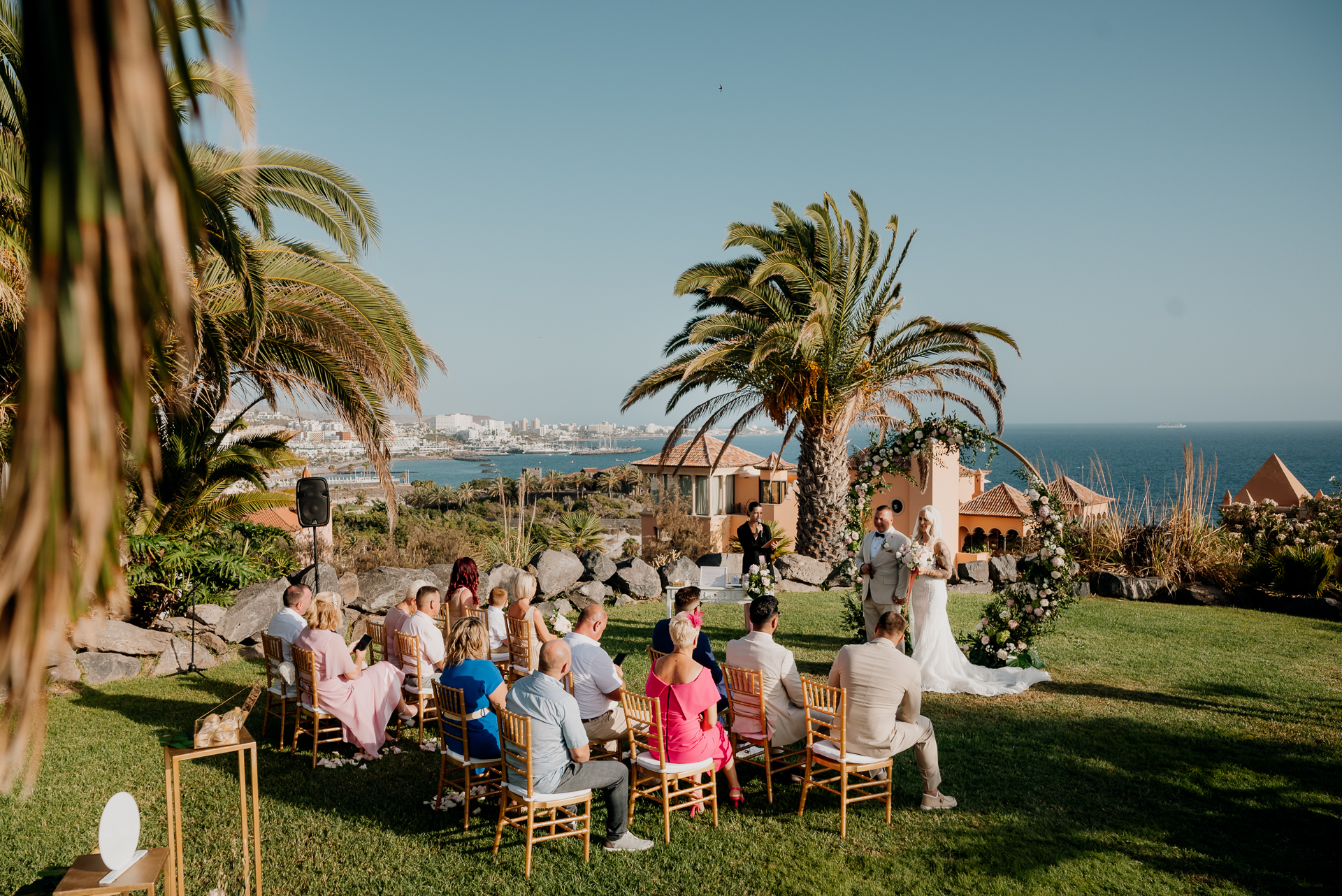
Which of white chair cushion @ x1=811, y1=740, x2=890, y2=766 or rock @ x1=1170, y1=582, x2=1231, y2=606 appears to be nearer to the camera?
white chair cushion @ x1=811, y1=740, x2=890, y2=766

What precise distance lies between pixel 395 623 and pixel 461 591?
2.66ft

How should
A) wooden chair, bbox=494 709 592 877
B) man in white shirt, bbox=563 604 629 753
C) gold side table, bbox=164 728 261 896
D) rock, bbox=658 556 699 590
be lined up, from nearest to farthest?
1. gold side table, bbox=164 728 261 896
2. wooden chair, bbox=494 709 592 877
3. man in white shirt, bbox=563 604 629 753
4. rock, bbox=658 556 699 590

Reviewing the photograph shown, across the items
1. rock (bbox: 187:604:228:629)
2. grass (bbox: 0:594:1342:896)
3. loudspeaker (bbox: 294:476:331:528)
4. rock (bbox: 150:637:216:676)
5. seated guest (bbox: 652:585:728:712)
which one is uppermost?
loudspeaker (bbox: 294:476:331:528)

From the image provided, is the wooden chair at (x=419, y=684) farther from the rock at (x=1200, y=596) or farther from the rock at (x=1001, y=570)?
the rock at (x=1200, y=596)

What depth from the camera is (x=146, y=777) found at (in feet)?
21.0

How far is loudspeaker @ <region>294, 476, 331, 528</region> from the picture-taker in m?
10.1

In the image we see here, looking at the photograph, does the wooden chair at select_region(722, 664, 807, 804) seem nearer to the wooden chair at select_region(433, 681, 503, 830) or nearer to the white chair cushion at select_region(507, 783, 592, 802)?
the white chair cushion at select_region(507, 783, 592, 802)

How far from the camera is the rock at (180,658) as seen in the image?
9.66 m

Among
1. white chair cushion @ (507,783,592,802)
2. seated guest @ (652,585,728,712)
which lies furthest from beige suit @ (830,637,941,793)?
white chair cushion @ (507,783,592,802)

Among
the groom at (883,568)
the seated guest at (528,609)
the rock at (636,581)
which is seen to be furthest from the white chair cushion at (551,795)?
the rock at (636,581)

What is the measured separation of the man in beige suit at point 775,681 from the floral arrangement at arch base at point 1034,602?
14.8 ft

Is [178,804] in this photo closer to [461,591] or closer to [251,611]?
[461,591]

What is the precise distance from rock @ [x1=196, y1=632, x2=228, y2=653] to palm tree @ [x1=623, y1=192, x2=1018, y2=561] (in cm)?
821

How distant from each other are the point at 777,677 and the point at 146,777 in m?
5.13
